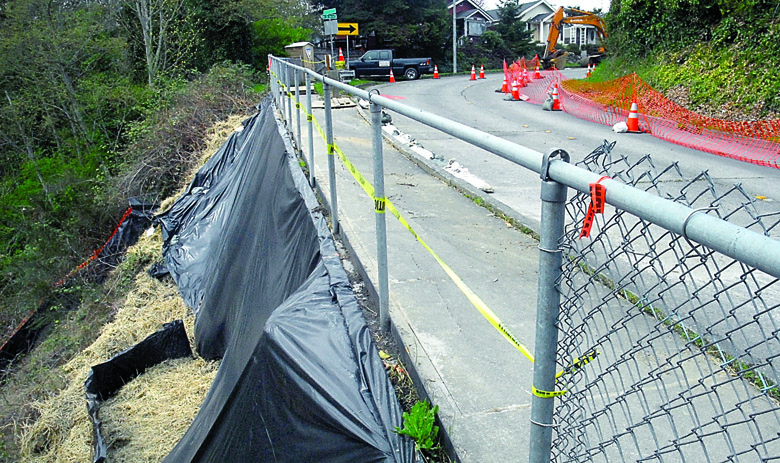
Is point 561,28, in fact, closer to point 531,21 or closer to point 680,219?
point 531,21

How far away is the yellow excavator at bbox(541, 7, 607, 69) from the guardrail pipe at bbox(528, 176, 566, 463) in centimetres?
2252

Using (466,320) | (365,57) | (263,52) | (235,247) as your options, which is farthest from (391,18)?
(466,320)

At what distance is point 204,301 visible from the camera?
6.46m

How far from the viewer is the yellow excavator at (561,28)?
2502 cm

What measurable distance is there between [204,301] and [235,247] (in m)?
0.66

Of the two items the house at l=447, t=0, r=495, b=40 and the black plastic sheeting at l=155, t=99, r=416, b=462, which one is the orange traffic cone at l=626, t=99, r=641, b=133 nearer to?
the black plastic sheeting at l=155, t=99, r=416, b=462

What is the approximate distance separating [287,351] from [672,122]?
1267cm

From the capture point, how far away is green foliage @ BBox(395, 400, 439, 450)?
2.59m

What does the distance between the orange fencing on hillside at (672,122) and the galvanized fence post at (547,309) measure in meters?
9.80

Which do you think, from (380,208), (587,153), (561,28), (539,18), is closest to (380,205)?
(380,208)

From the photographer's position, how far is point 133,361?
617 centimetres

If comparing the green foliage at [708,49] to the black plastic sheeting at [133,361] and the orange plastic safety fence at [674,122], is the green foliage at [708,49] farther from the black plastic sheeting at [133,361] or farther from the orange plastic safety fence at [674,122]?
the black plastic sheeting at [133,361]

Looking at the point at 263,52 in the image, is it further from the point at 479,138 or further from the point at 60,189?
the point at 479,138

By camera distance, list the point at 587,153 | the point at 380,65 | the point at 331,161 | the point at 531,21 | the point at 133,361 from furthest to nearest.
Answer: the point at 531,21
the point at 380,65
the point at 587,153
the point at 133,361
the point at 331,161
